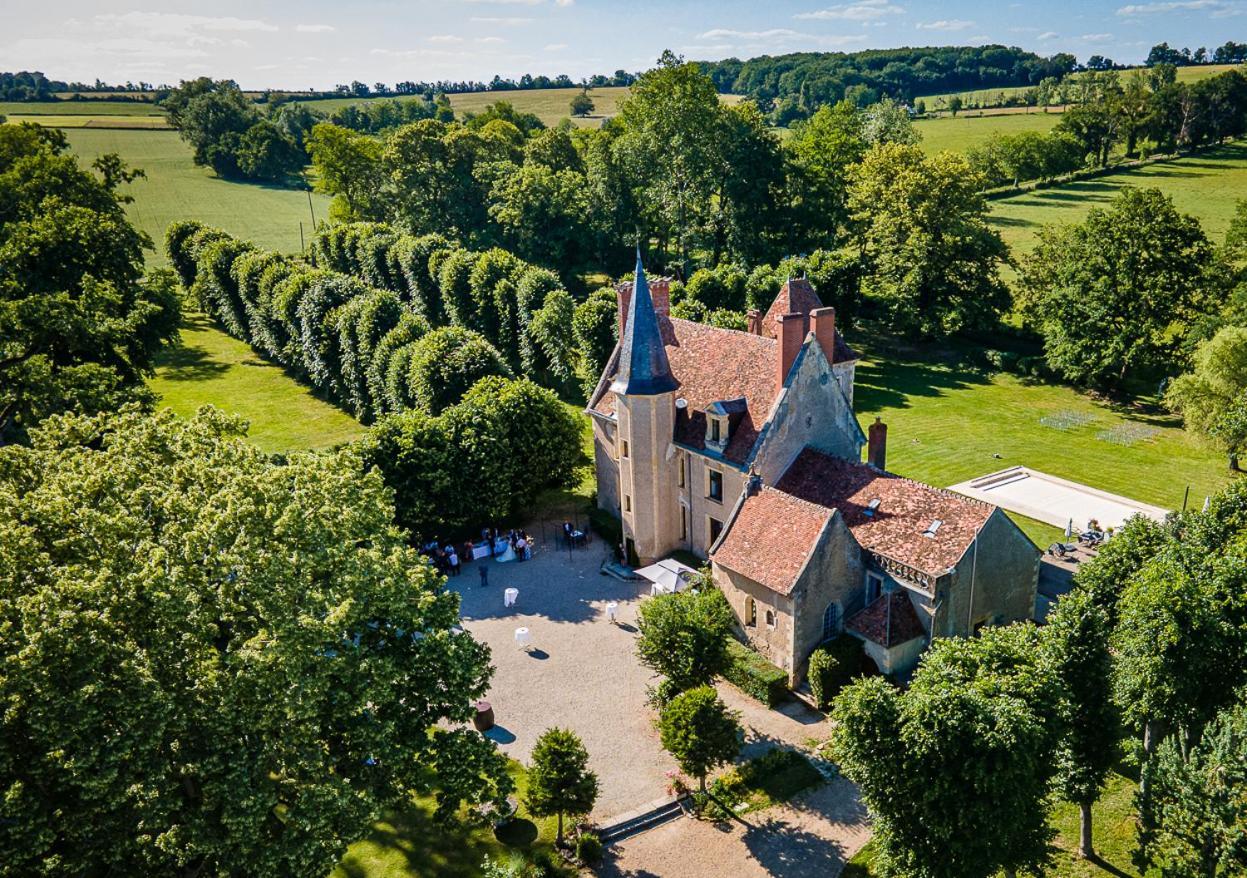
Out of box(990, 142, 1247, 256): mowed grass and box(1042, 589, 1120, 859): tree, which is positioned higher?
box(990, 142, 1247, 256): mowed grass

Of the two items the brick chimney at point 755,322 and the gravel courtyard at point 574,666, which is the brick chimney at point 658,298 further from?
the gravel courtyard at point 574,666

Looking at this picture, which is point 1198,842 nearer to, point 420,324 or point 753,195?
point 420,324

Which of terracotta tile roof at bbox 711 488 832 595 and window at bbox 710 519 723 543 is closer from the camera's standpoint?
terracotta tile roof at bbox 711 488 832 595

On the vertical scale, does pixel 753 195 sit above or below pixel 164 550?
above

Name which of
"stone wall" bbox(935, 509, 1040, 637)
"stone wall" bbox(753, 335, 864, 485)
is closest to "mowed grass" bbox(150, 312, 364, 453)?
"stone wall" bbox(753, 335, 864, 485)

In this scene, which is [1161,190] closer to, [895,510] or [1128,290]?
[1128,290]

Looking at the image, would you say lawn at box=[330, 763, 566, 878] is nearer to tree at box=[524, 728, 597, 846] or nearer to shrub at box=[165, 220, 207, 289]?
tree at box=[524, 728, 597, 846]

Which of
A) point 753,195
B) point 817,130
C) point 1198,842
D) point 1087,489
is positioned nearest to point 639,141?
point 753,195

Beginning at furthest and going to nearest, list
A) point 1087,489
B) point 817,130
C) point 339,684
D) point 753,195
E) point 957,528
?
1. point 817,130
2. point 753,195
3. point 1087,489
4. point 957,528
5. point 339,684
